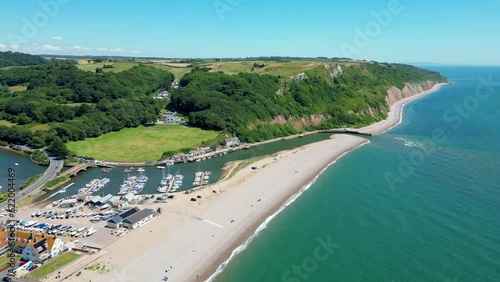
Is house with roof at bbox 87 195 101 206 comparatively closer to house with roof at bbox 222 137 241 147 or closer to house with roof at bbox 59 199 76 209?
house with roof at bbox 59 199 76 209

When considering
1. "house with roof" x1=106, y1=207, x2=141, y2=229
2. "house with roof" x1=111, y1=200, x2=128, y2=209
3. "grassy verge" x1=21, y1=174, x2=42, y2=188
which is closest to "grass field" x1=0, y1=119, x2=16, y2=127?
"grassy verge" x1=21, y1=174, x2=42, y2=188

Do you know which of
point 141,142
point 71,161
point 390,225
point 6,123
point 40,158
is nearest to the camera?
point 390,225

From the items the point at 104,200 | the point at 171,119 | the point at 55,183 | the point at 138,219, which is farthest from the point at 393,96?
the point at 138,219

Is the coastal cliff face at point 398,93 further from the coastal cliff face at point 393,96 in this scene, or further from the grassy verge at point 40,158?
the grassy verge at point 40,158

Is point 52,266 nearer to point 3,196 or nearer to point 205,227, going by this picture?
point 205,227

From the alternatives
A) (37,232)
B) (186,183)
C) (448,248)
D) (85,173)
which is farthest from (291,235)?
(85,173)
